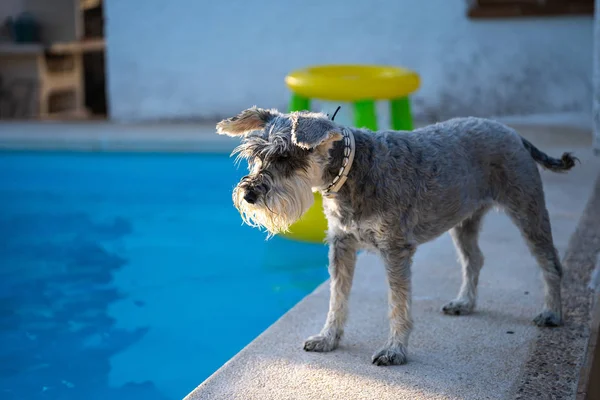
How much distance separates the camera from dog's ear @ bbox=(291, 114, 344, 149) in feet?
10.7

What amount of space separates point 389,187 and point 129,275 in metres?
3.13

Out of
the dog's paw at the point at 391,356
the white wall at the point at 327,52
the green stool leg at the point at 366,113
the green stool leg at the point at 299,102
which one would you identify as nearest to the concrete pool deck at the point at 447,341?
the dog's paw at the point at 391,356

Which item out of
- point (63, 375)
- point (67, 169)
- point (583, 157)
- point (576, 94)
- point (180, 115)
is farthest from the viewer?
point (180, 115)

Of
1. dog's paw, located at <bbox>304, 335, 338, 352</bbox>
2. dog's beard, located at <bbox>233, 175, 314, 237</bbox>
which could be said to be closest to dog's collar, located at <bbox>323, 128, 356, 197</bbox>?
dog's beard, located at <bbox>233, 175, 314, 237</bbox>

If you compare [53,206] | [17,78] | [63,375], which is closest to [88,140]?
[53,206]

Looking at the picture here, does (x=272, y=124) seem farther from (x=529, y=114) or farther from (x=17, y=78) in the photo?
(x=17, y=78)

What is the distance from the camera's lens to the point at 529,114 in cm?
1041

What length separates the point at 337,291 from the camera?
395 centimetres

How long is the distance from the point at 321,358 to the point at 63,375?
1638 mm

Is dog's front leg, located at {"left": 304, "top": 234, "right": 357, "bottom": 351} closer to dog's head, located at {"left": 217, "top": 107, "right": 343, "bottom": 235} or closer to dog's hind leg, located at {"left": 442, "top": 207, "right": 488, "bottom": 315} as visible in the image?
dog's head, located at {"left": 217, "top": 107, "right": 343, "bottom": 235}

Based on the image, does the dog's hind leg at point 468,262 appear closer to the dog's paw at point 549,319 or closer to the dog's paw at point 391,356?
the dog's paw at point 549,319

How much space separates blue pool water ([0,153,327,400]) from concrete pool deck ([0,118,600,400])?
1.52ft

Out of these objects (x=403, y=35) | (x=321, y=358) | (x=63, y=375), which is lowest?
(x=63, y=375)

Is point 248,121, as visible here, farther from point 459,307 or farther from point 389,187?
point 459,307
